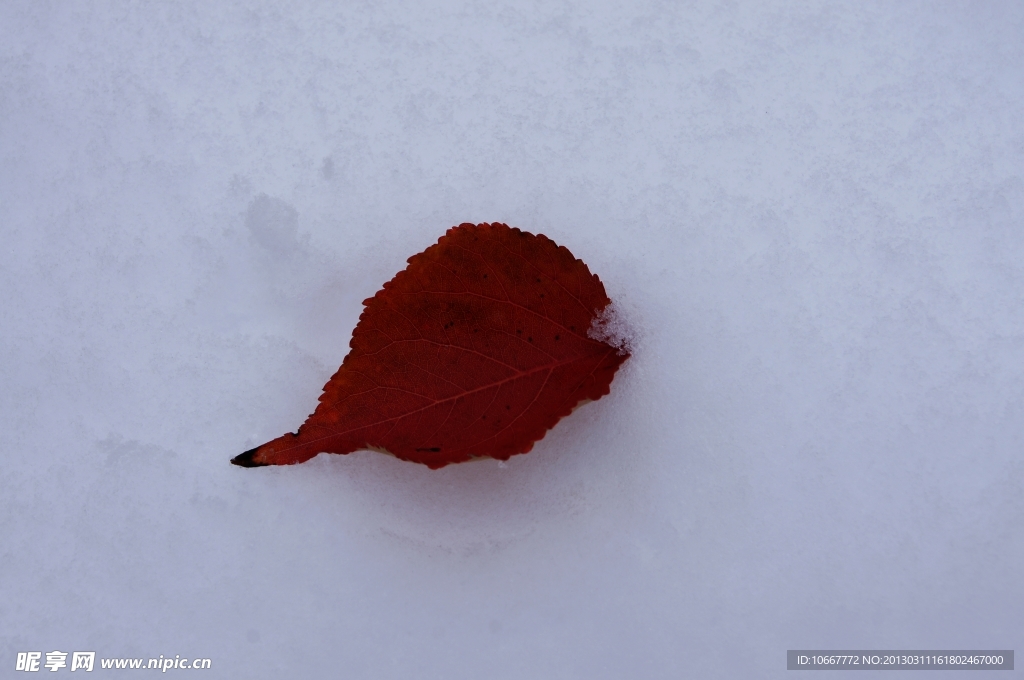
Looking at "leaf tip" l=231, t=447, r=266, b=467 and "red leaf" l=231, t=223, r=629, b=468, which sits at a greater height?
"red leaf" l=231, t=223, r=629, b=468

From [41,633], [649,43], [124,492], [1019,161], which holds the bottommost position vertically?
[41,633]

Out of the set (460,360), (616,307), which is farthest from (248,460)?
(616,307)

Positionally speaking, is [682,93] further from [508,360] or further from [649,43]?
[508,360]

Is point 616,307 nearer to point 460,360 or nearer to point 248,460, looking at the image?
point 460,360

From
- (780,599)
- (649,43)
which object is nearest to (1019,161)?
(649,43)
